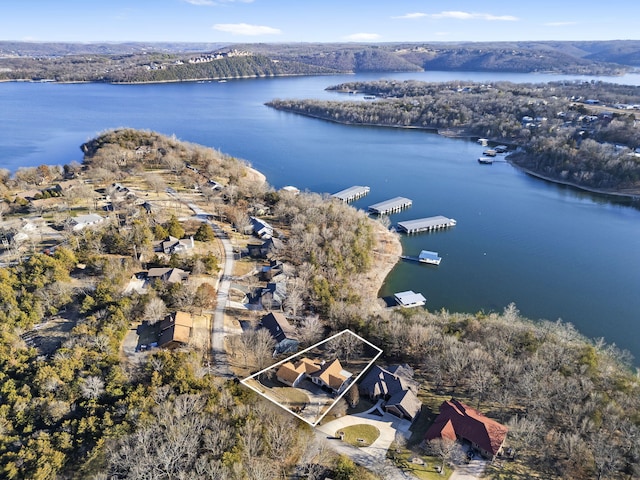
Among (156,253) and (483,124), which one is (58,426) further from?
(483,124)

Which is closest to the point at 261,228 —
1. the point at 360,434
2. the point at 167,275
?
the point at 167,275

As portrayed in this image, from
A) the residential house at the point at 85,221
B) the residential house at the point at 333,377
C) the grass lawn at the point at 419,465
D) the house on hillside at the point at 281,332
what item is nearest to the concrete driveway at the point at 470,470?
the grass lawn at the point at 419,465

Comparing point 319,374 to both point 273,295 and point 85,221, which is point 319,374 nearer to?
point 273,295

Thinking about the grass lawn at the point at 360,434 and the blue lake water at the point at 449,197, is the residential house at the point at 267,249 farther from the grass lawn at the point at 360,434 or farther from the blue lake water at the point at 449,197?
the grass lawn at the point at 360,434

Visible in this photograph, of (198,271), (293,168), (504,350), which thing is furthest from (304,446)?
(293,168)

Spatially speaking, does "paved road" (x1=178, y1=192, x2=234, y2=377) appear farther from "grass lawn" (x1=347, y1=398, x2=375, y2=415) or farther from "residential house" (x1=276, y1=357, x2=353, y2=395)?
"grass lawn" (x1=347, y1=398, x2=375, y2=415)

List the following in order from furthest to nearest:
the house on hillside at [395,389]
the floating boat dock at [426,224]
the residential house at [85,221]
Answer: the floating boat dock at [426,224] → the residential house at [85,221] → the house on hillside at [395,389]

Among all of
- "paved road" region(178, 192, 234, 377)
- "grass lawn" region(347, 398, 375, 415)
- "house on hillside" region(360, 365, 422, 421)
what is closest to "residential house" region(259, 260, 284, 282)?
"paved road" region(178, 192, 234, 377)
